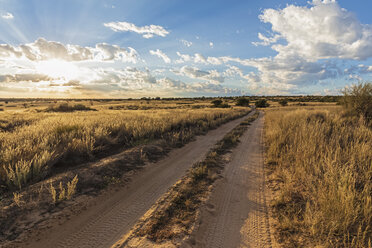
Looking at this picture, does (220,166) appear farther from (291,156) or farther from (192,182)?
(291,156)

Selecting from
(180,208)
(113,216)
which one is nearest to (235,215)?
(180,208)

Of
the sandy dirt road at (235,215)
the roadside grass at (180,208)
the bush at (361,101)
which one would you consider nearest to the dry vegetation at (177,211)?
the roadside grass at (180,208)

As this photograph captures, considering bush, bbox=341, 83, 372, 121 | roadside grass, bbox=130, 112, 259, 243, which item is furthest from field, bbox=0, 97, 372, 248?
bush, bbox=341, 83, 372, 121

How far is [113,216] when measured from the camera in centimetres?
385

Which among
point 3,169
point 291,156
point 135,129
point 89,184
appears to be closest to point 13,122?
point 135,129

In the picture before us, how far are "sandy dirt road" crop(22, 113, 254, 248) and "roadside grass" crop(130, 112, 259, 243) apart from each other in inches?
12.6

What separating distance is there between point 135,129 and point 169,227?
916 cm

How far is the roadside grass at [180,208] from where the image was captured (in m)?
3.32

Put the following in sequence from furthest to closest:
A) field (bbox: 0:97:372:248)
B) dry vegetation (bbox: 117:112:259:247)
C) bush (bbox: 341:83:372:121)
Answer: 1. bush (bbox: 341:83:372:121)
2. dry vegetation (bbox: 117:112:259:247)
3. field (bbox: 0:97:372:248)

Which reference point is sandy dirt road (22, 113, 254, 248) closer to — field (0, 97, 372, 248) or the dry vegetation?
field (0, 97, 372, 248)

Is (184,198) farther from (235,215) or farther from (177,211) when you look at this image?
(235,215)

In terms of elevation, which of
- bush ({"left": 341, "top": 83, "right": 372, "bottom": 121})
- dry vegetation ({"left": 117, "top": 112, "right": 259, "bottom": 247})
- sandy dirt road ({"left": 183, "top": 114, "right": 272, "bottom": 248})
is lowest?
sandy dirt road ({"left": 183, "top": 114, "right": 272, "bottom": 248})

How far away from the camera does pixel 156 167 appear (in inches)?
274

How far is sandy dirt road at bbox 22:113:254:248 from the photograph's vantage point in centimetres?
314
